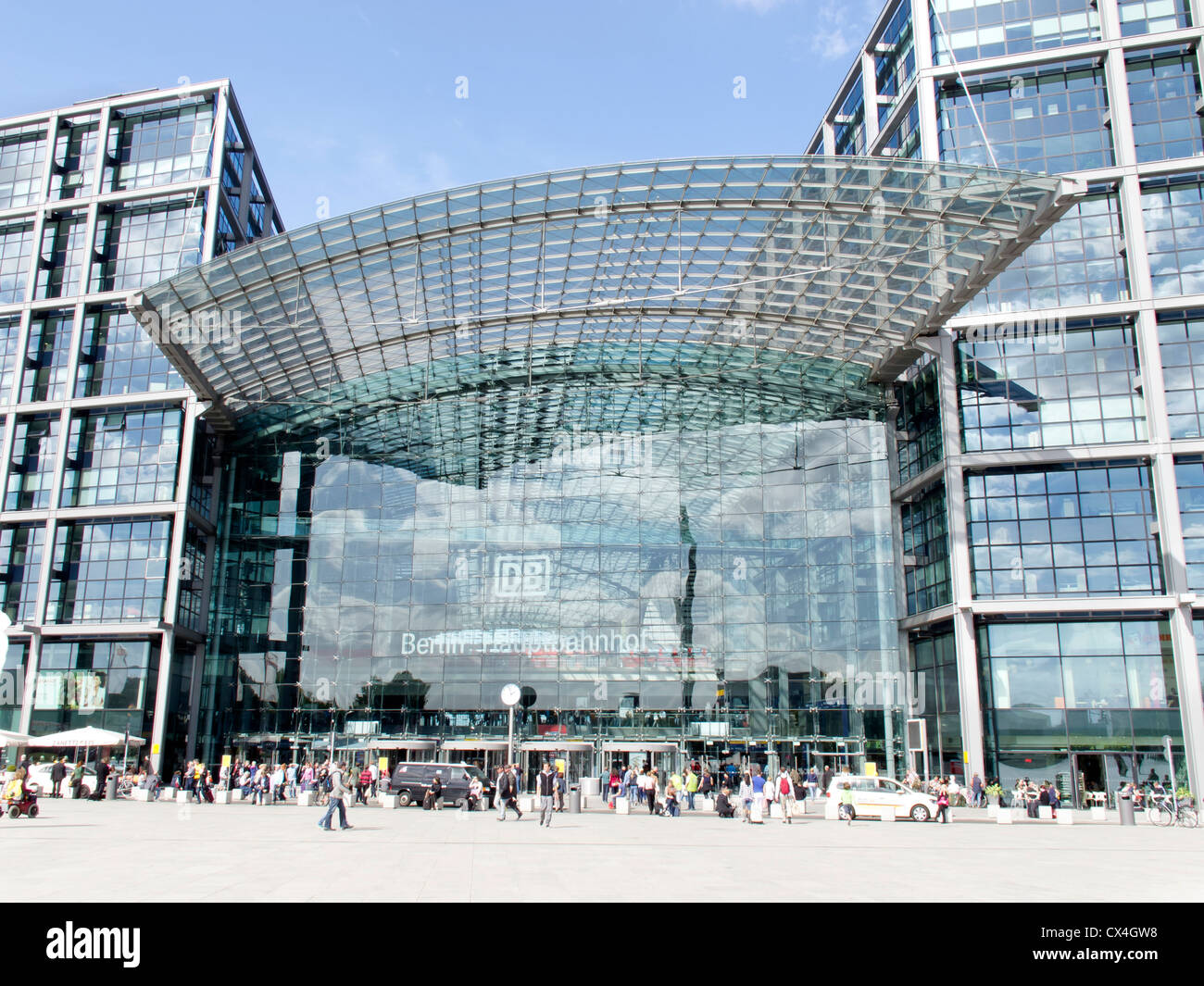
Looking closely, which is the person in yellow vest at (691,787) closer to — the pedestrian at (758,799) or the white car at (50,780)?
the pedestrian at (758,799)

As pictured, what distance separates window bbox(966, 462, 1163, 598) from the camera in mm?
36031

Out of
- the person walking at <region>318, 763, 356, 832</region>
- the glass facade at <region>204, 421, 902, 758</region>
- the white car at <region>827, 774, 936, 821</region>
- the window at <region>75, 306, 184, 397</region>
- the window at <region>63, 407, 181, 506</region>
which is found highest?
the window at <region>75, 306, 184, 397</region>

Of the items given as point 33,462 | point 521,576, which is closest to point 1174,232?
point 521,576

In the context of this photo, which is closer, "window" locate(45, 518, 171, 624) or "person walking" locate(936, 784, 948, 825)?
"person walking" locate(936, 784, 948, 825)

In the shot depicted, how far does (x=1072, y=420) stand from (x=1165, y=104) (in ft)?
42.3

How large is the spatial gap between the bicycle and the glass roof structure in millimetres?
17927

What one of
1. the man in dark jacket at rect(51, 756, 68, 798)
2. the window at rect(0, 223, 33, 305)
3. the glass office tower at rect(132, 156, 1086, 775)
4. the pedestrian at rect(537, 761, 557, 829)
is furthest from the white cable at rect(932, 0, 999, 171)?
the man in dark jacket at rect(51, 756, 68, 798)

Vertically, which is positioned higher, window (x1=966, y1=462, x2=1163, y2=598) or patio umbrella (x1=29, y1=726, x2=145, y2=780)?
window (x1=966, y1=462, x2=1163, y2=598)

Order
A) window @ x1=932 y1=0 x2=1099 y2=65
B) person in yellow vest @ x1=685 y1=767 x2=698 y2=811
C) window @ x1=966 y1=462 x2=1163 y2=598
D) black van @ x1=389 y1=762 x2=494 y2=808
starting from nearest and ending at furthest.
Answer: black van @ x1=389 y1=762 x2=494 y2=808 → person in yellow vest @ x1=685 y1=767 x2=698 y2=811 → window @ x1=966 y1=462 x2=1163 y2=598 → window @ x1=932 y1=0 x2=1099 y2=65

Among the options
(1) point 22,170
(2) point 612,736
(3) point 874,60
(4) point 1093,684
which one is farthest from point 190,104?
(4) point 1093,684

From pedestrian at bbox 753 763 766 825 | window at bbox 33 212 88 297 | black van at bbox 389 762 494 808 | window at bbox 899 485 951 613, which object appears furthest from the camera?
window at bbox 33 212 88 297

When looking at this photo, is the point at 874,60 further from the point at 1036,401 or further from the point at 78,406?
the point at 78,406

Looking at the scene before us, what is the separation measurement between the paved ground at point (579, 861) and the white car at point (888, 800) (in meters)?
3.70

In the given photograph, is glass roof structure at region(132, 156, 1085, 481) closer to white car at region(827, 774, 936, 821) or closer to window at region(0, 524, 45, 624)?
window at region(0, 524, 45, 624)
